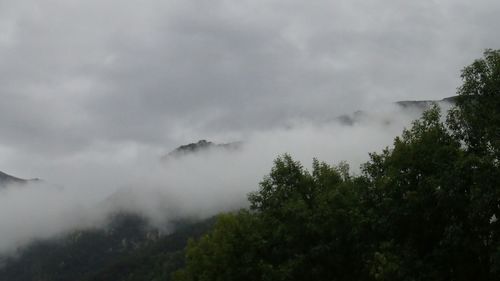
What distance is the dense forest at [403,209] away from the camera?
25906mm

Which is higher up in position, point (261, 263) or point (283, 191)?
point (283, 191)

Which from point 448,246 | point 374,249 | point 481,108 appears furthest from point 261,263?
point 481,108

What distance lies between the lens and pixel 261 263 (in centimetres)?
4006

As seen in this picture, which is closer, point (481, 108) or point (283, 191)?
point (481, 108)

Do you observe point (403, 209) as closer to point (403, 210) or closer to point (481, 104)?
point (403, 210)

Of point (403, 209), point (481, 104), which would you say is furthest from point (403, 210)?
point (481, 104)

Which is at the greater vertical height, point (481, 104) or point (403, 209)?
point (481, 104)

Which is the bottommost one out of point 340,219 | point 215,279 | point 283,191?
point 215,279

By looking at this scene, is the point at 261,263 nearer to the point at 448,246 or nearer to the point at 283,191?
the point at 283,191

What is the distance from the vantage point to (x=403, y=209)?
2862cm

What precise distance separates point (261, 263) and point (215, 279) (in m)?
6.95

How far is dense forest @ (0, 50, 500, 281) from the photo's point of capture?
2591cm

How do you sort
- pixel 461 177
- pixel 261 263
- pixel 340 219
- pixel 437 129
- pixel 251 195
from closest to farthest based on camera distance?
pixel 461 177 → pixel 437 129 → pixel 340 219 → pixel 261 263 → pixel 251 195

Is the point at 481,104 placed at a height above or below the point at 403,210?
above
